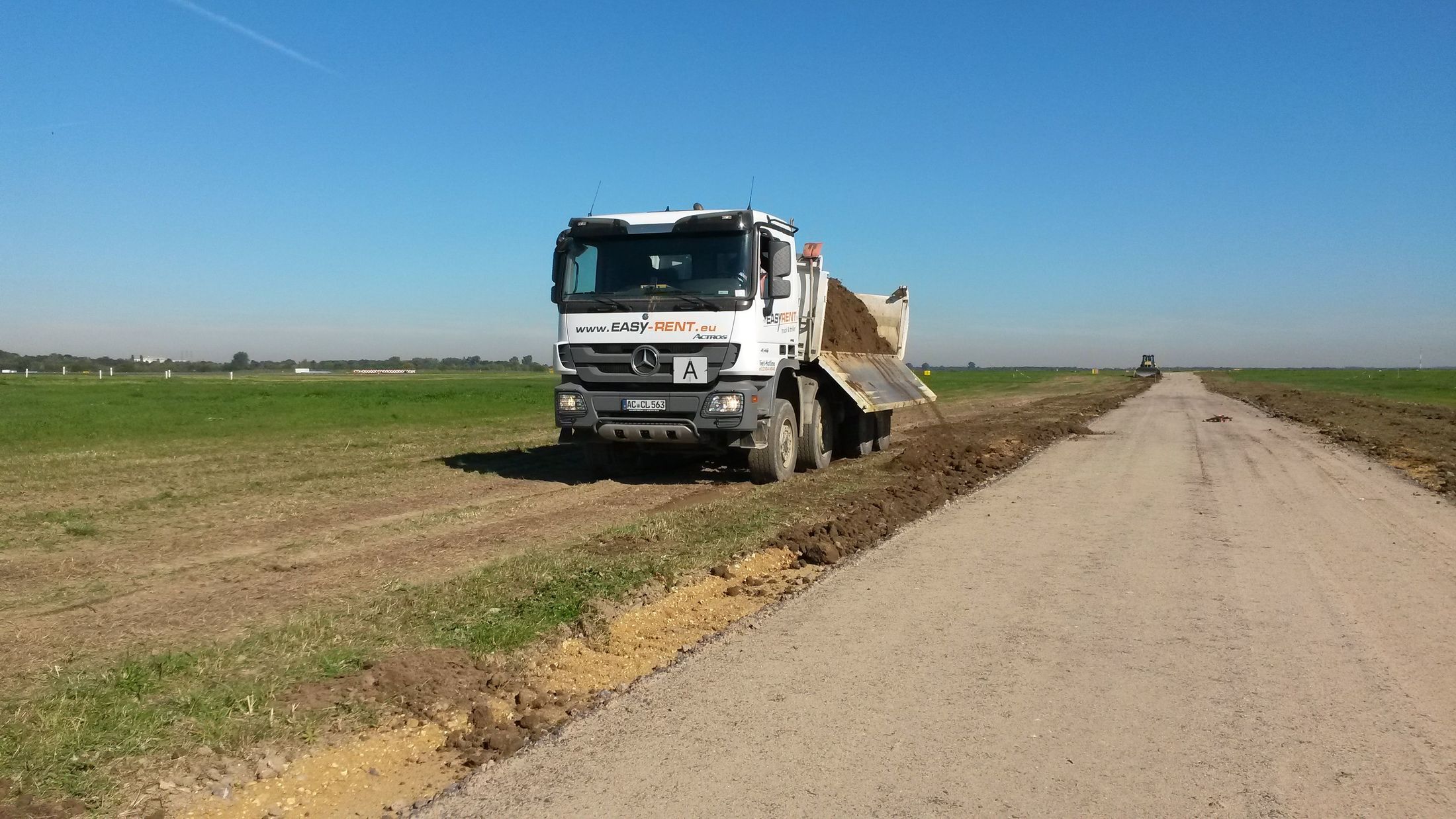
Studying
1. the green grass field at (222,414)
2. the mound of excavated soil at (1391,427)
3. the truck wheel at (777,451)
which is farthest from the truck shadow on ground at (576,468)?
the mound of excavated soil at (1391,427)

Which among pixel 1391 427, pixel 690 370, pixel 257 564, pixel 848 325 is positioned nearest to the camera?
pixel 257 564

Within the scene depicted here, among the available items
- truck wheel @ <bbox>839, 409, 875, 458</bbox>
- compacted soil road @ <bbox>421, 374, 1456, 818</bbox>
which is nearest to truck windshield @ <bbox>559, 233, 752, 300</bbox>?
compacted soil road @ <bbox>421, 374, 1456, 818</bbox>

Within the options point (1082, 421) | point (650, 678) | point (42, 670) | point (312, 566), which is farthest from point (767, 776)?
point (1082, 421)

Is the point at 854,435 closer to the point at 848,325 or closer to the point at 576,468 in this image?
the point at 848,325

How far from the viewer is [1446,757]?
3.82m

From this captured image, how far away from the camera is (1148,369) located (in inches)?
3666

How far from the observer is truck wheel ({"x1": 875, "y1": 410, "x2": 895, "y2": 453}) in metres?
17.1

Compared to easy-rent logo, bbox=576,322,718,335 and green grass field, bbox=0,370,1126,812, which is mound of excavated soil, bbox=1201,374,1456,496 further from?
easy-rent logo, bbox=576,322,718,335

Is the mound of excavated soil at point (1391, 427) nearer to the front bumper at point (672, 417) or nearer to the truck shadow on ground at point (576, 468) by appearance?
the front bumper at point (672, 417)

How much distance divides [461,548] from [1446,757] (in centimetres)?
655

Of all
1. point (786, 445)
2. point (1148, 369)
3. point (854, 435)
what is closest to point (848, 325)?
point (854, 435)

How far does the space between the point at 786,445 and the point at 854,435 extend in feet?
11.0

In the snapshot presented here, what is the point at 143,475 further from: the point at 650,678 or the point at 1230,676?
the point at 1230,676

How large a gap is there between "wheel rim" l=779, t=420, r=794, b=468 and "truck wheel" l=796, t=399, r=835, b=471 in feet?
1.68
